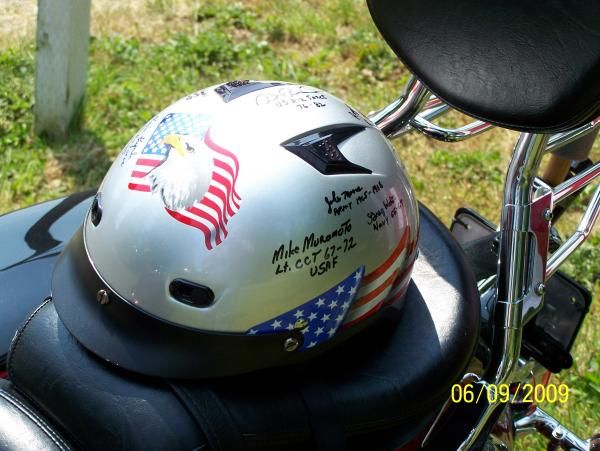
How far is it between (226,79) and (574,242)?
2.34 meters

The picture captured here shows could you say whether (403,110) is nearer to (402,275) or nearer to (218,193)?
(402,275)

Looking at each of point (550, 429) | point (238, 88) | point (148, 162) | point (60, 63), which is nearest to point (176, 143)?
point (148, 162)

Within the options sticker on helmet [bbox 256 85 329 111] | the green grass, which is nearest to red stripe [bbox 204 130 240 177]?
sticker on helmet [bbox 256 85 329 111]

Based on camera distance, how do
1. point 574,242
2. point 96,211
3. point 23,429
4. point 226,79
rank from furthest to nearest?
point 226,79 → point 574,242 → point 96,211 → point 23,429

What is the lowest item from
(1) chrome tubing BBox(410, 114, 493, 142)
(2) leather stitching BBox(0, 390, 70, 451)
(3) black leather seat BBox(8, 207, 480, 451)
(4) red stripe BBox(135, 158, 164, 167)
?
(2) leather stitching BBox(0, 390, 70, 451)

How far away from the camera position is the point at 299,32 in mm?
3947

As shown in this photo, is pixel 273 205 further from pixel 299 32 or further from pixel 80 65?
pixel 299 32

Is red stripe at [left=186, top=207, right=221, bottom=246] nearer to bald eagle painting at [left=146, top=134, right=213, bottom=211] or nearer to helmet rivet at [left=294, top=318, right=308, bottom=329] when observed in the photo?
bald eagle painting at [left=146, top=134, right=213, bottom=211]

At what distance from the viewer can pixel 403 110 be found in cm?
158

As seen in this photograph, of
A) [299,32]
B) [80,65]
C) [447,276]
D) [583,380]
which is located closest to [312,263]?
[447,276]

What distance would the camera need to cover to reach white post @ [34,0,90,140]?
2.94 metres

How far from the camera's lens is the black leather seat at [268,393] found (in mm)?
1108

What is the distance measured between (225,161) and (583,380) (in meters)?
1.73

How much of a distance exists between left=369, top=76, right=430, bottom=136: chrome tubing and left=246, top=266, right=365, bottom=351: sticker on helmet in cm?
47
